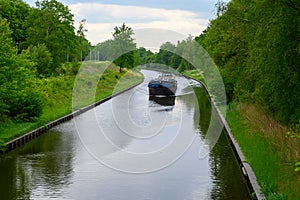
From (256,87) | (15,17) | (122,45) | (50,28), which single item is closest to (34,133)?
(256,87)

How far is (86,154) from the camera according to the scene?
18422 millimetres

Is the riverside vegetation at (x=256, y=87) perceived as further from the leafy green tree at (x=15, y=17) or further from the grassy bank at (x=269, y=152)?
the leafy green tree at (x=15, y=17)

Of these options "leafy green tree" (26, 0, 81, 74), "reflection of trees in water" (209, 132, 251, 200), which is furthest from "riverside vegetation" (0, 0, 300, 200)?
"leafy green tree" (26, 0, 81, 74)

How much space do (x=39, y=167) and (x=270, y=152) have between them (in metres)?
7.99

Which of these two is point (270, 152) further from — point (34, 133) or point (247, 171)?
point (34, 133)

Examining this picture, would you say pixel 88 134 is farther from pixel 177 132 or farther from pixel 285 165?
pixel 285 165

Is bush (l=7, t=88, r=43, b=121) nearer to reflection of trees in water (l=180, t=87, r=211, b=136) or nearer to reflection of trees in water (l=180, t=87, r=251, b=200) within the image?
reflection of trees in water (l=180, t=87, r=251, b=200)

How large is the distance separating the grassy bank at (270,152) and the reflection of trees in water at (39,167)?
235 inches

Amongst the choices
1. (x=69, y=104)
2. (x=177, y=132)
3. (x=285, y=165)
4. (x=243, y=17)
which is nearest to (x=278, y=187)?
(x=285, y=165)

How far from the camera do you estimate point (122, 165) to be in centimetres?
1659

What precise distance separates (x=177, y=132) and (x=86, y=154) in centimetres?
719

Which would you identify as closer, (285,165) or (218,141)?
(285,165)

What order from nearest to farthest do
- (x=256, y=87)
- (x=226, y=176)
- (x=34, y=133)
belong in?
(x=226, y=176), (x=256, y=87), (x=34, y=133)

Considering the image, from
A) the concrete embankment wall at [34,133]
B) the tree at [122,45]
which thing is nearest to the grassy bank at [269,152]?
the concrete embankment wall at [34,133]
